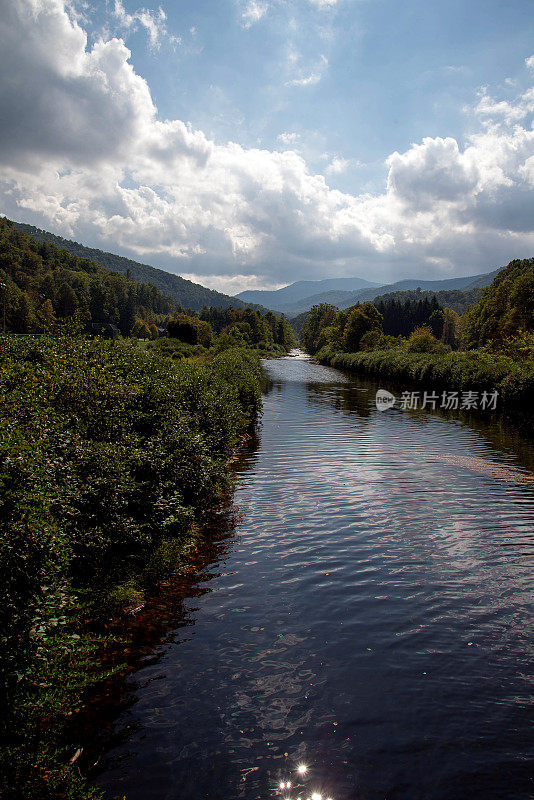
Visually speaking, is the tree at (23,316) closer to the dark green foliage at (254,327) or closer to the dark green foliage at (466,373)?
the dark green foliage at (254,327)

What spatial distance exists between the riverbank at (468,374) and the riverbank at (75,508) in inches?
932

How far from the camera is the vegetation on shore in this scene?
32.0 meters

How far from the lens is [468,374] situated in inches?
1476

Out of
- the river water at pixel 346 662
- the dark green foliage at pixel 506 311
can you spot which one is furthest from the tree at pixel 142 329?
the river water at pixel 346 662

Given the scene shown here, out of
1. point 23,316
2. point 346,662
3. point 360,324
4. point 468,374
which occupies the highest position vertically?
point 360,324

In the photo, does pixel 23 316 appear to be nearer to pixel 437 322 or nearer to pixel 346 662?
pixel 346 662

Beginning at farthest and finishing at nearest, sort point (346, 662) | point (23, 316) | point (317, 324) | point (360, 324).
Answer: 1. point (317, 324)
2. point (23, 316)
3. point (360, 324)
4. point (346, 662)

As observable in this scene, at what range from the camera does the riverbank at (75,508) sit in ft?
13.6

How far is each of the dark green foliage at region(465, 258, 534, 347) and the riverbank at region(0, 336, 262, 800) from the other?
4074cm

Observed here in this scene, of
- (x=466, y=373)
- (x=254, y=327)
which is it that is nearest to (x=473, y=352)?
(x=466, y=373)

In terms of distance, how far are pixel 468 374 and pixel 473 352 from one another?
14.3 ft

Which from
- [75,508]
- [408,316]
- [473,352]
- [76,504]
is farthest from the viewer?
[408,316]

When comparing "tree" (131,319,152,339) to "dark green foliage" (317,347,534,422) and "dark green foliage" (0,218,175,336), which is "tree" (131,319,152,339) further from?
"dark green foliage" (317,347,534,422)

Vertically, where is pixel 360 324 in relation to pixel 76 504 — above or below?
above
